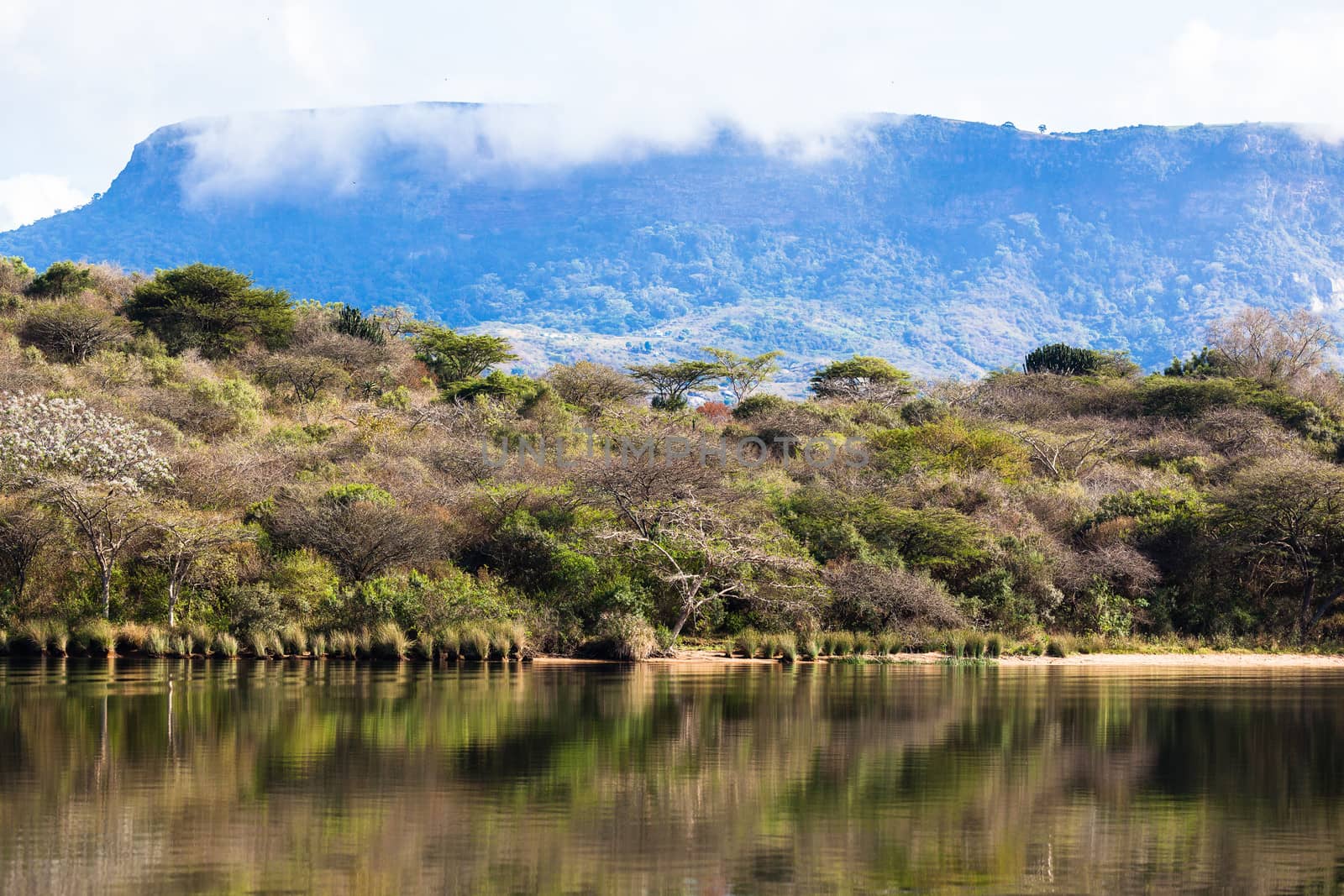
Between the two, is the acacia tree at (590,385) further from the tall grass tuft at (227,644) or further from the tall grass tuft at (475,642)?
the tall grass tuft at (227,644)

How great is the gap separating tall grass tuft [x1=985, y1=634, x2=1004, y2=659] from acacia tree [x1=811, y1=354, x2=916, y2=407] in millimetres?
40655

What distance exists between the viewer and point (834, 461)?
4966 cm

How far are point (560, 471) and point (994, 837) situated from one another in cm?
2976

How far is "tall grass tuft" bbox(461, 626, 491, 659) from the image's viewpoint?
3338 centimetres

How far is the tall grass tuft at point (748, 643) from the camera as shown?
114 feet

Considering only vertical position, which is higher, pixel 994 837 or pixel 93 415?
pixel 93 415

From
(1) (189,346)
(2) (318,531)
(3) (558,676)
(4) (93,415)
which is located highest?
(1) (189,346)

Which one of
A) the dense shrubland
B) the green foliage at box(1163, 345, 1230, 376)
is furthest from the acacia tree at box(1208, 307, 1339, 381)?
the dense shrubland

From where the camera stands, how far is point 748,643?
1368 inches

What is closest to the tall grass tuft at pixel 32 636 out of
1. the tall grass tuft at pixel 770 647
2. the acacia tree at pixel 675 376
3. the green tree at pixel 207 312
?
Result: the tall grass tuft at pixel 770 647

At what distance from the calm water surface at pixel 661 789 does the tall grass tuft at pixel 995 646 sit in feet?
27.7

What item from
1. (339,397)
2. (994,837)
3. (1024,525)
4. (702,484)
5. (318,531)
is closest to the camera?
(994,837)

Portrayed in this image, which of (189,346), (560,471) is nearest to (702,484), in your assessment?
(560,471)

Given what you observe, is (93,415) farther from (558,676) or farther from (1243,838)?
(1243,838)
